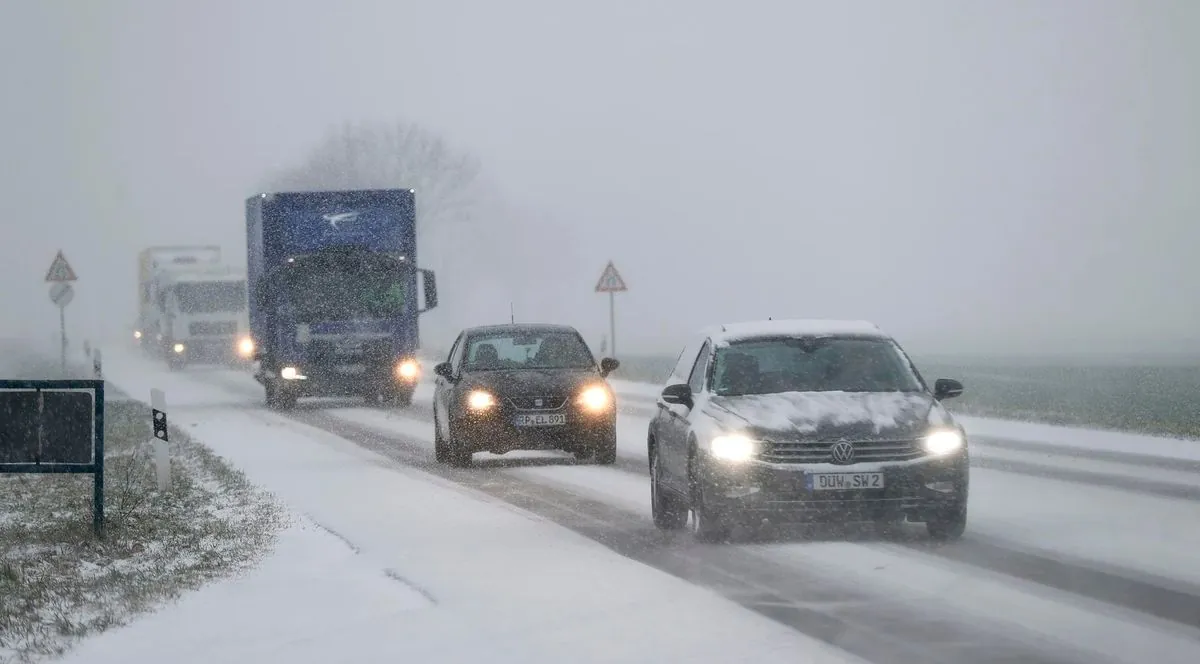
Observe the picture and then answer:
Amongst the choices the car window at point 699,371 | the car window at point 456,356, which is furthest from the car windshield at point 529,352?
the car window at point 699,371

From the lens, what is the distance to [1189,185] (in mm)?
98688

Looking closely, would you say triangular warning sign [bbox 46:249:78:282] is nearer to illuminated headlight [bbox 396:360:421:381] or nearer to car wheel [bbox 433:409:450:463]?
illuminated headlight [bbox 396:360:421:381]

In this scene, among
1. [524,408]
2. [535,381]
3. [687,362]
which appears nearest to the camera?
[687,362]

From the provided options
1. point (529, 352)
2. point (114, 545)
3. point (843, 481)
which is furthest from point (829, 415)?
point (529, 352)

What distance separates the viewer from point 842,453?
11.9 meters

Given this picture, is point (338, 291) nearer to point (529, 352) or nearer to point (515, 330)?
point (515, 330)

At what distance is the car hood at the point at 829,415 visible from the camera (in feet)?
39.4

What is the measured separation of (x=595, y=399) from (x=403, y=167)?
261ft

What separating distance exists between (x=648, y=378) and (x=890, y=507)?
3081cm

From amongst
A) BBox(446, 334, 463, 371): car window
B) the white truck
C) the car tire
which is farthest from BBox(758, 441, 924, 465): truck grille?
the white truck

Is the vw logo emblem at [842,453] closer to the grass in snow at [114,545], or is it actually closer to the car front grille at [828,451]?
the car front grille at [828,451]

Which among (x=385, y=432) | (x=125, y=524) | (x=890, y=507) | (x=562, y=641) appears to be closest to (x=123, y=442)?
(x=385, y=432)

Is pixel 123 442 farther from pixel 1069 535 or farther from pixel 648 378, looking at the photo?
pixel 648 378

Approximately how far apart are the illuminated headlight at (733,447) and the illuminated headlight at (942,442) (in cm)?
→ 114
